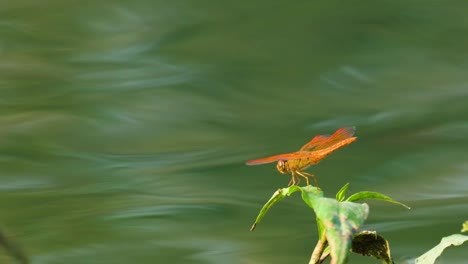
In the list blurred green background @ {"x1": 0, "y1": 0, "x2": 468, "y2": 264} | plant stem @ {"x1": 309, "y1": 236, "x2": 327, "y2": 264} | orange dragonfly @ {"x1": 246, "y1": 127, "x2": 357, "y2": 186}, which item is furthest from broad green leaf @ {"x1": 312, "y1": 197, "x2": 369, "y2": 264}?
blurred green background @ {"x1": 0, "y1": 0, "x2": 468, "y2": 264}

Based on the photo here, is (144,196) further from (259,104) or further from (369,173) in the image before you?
(259,104)

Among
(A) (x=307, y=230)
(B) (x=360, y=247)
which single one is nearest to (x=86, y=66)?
(A) (x=307, y=230)

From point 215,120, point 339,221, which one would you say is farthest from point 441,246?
point 215,120

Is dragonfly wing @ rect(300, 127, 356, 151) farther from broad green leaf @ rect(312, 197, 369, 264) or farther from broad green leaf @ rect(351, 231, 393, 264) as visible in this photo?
broad green leaf @ rect(312, 197, 369, 264)

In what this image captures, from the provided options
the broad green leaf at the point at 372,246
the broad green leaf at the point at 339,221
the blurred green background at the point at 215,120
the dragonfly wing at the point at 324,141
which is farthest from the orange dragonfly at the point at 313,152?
the blurred green background at the point at 215,120

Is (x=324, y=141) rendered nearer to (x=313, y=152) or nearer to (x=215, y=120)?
(x=313, y=152)
